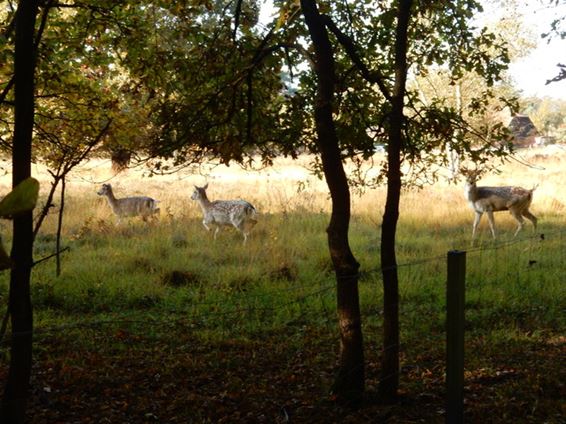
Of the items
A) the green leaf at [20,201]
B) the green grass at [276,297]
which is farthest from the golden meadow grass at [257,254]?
the green leaf at [20,201]

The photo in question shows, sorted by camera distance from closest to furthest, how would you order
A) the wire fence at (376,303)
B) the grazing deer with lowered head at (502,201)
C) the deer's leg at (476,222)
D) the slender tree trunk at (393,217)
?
the slender tree trunk at (393,217), the wire fence at (376,303), the deer's leg at (476,222), the grazing deer with lowered head at (502,201)

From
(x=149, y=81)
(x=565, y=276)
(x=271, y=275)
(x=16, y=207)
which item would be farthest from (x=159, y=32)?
(x=565, y=276)

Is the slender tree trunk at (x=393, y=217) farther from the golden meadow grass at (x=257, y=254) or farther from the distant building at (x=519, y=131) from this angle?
the distant building at (x=519, y=131)

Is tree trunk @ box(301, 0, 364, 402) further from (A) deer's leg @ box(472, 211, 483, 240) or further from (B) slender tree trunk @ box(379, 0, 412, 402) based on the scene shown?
(A) deer's leg @ box(472, 211, 483, 240)

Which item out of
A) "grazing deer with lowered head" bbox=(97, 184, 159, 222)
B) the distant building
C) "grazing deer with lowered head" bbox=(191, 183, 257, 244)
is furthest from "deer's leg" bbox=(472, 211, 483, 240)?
"grazing deer with lowered head" bbox=(97, 184, 159, 222)

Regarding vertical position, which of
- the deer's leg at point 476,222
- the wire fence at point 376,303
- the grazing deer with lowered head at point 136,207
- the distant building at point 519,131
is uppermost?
the distant building at point 519,131

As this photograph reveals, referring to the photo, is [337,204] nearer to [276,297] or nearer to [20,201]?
[20,201]

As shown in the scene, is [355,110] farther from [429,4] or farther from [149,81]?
[149,81]

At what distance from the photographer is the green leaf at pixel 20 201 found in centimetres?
162

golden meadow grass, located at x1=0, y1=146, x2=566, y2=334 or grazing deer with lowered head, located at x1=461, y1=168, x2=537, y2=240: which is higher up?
grazing deer with lowered head, located at x1=461, y1=168, x2=537, y2=240

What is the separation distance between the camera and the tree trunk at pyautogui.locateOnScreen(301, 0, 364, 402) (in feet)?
17.4

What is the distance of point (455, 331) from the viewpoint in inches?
162

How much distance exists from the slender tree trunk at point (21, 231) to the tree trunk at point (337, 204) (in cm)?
222

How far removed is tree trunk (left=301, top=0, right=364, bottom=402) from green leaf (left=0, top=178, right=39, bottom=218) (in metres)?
3.78
